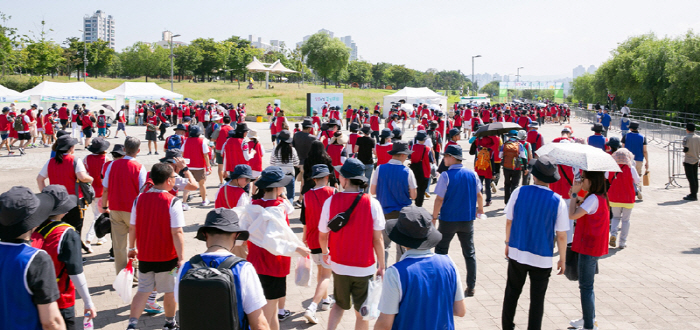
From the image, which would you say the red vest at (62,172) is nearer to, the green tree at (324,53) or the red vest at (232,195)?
the red vest at (232,195)

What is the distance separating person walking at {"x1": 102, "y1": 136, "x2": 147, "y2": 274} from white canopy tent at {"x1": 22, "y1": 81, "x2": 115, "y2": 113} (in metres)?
24.9

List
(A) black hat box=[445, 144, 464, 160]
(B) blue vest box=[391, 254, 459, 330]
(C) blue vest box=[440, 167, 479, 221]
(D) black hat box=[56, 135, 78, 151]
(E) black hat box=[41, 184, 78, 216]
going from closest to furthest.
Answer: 1. (B) blue vest box=[391, 254, 459, 330]
2. (E) black hat box=[41, 184, 78, 216]
3. (C) blue vest box=[440, 167, 479, 221]
4. (A) black hat box=[445, 144, 464, 160]
5. (D) black hat box=[56, 135, 78, 151]

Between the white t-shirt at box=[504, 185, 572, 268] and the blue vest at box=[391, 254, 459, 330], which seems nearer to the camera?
the blue vest at box=[391, 254, 459, 330]

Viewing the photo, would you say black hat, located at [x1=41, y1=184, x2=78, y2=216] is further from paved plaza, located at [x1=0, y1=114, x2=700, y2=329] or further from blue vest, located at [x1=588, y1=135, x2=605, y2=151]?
blue vest, located at [x1=588, y1=135, x2=605, y2=151]

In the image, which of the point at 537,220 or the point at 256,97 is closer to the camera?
the point at 537,220

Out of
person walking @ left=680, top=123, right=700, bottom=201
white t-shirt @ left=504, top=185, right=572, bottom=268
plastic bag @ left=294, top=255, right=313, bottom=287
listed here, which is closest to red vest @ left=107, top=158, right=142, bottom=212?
plastic bag @ left=294, top=255, right=313, bottom=287

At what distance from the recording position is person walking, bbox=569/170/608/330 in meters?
5.22

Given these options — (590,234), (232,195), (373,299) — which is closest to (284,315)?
(232,195)

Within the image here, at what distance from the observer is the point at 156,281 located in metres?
5.07

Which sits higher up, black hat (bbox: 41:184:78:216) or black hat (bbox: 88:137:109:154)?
black hat (bbox: 88:137:109:154)

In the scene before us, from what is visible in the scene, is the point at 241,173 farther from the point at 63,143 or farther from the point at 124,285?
the point at 63,143

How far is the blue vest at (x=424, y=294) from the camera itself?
3051 millimetres

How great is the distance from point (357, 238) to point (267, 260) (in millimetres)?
836

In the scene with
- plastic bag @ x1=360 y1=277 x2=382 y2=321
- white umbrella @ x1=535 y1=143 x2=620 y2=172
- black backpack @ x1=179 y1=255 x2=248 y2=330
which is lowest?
plastic bag @ x1=360 y1=277 x2=382 y2=321
